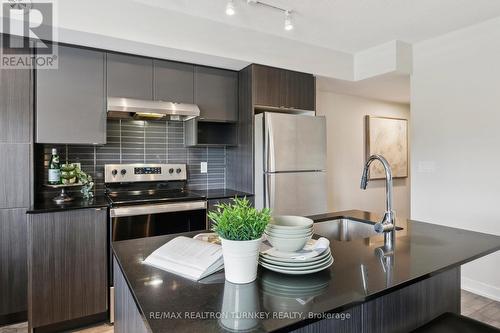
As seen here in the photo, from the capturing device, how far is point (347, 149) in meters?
4.49

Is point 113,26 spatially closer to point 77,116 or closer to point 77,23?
point 77,23

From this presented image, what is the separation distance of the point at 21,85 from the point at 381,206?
4.71 m

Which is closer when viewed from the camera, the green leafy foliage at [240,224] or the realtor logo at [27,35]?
the green leafy foliage at [240,224]

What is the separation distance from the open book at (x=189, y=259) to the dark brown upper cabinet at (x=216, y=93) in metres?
1.96

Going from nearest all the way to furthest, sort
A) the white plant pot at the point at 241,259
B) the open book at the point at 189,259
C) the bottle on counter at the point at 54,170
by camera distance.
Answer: the white plant pot at the point at 241,259 → the open book at the point at 189,259 → the bottle on counter at the point at 54,170

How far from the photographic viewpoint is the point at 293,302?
0.83 m

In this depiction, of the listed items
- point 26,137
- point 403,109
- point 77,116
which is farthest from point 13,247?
point 403,109

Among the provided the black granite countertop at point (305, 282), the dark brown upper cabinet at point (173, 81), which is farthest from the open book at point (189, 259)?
the dark brown upper cabinet at point (173, 81)

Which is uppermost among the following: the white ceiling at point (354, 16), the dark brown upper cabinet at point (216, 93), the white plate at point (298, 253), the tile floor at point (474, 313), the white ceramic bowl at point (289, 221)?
the white ceiling at point (354, 16)

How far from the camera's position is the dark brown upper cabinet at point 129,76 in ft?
8.44

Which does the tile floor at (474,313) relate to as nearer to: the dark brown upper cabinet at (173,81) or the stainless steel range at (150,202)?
the stainless steel range at (150,202)

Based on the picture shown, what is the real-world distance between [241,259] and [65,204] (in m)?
1.97

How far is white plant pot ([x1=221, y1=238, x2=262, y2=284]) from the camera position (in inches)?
35.3

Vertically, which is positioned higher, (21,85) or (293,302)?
(21,85)
